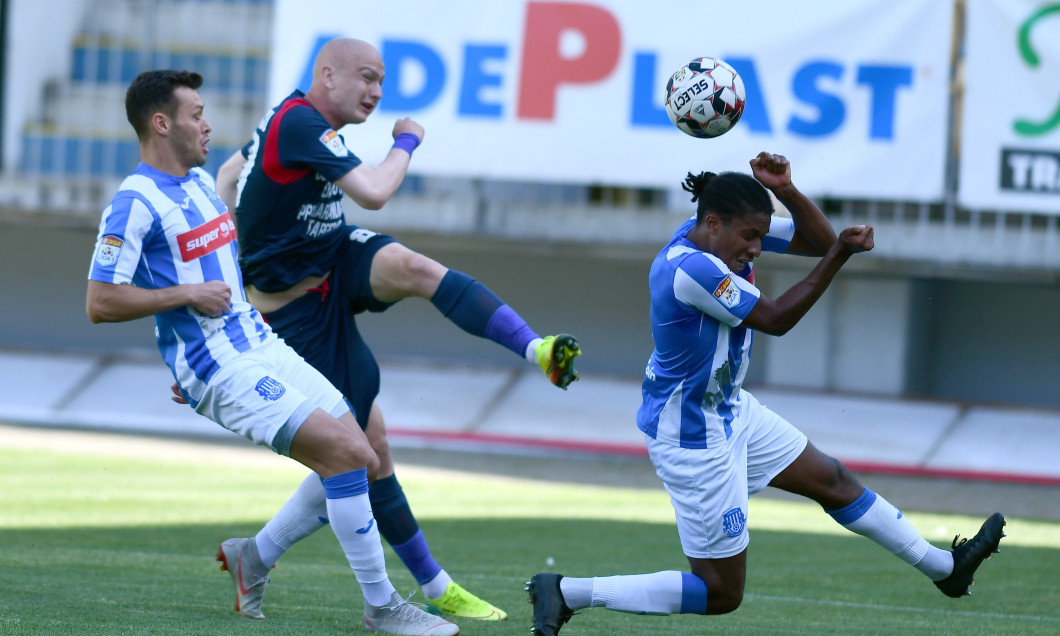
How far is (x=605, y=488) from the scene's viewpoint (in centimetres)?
1136

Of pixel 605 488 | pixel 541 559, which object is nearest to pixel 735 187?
pixel 541 559

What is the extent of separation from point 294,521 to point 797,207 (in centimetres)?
247

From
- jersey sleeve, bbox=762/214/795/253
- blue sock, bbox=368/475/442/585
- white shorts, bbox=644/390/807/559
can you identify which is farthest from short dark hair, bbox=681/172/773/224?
blue sock, bbox=368/475/442/585

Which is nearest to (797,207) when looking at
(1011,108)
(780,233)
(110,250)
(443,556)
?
(780,233)

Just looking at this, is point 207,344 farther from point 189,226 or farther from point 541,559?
point 541,559

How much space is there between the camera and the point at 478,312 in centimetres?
541

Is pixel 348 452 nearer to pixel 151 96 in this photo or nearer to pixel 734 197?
pixel 151 96

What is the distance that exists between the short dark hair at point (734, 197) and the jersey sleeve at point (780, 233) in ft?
1.49

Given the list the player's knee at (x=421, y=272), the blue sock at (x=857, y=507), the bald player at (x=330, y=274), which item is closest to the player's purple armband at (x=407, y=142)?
the bald player at (x=330, y=274)

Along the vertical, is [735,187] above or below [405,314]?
above

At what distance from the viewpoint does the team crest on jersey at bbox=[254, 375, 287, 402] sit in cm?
492

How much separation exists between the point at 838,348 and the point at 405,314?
526 centimetres

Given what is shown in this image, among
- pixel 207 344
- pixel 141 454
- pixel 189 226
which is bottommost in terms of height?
pixel 141 454

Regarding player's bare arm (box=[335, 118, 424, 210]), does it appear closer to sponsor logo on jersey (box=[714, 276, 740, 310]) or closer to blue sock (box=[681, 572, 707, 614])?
sponsor logo on jersey (box=[714, 276, 740, 310])
